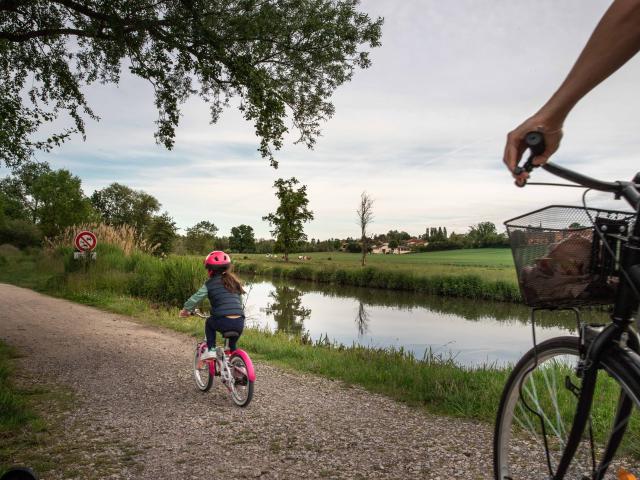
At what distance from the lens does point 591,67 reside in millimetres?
1215

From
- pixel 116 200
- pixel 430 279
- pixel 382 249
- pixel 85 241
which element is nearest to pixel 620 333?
pixel 85 241

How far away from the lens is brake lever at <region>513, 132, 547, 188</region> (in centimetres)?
136

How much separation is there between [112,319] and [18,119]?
16.3 feet

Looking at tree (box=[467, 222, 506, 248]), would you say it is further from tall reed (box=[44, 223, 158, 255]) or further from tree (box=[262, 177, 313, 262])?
tree (box=[262, 177, 313, 262])

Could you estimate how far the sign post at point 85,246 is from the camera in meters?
16.5

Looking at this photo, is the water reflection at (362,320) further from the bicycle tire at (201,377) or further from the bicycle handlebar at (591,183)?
the bicycle handlebar at (591,183)

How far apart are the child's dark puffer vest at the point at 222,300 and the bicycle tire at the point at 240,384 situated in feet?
1.72

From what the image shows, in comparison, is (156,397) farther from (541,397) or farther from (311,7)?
(311,7)

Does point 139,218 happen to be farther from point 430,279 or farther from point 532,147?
point 532,147

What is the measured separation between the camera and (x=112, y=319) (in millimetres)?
11852

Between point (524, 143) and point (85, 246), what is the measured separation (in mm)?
17665

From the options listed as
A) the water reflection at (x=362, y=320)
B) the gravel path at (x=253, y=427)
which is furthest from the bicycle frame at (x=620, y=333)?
the water reflection at (x=362, y=320)

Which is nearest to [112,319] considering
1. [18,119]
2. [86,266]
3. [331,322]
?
[18,119]

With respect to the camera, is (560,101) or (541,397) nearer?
(560,101)
